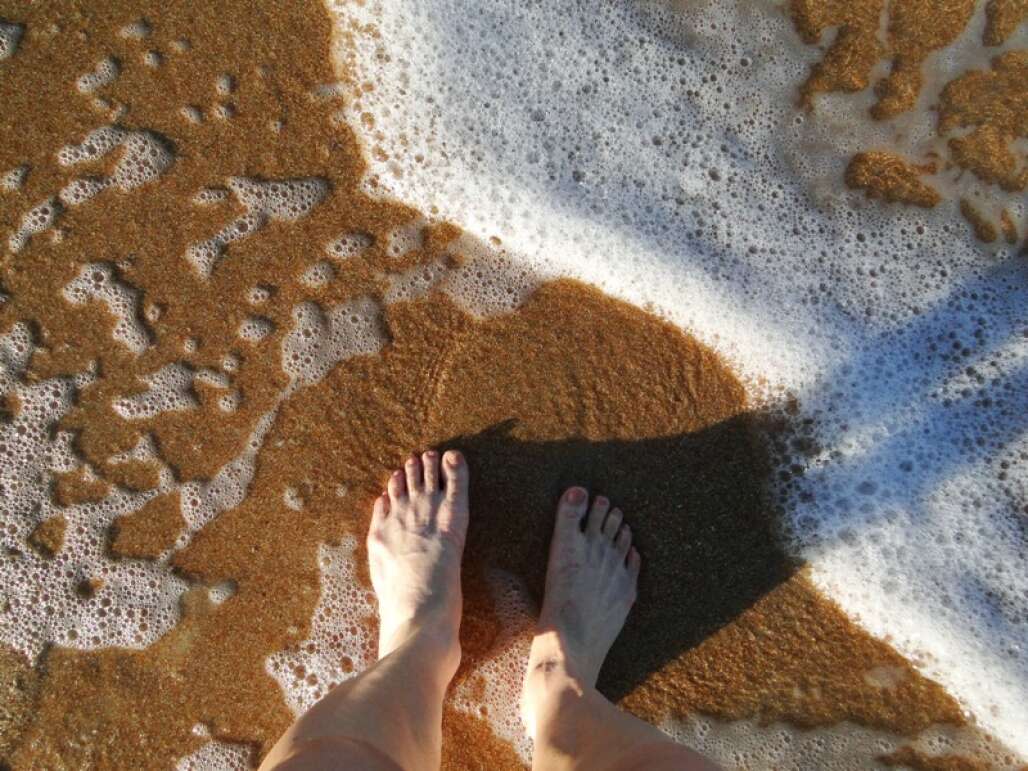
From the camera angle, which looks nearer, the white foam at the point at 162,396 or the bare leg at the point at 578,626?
the bare leg at the point at 578,626

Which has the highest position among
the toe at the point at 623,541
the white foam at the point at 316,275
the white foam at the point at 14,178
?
the white foam at the point at 316,275

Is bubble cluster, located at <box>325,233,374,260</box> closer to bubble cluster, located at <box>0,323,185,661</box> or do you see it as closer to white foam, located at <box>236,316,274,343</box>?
white foam, located at <box>236,316,274,343</box>

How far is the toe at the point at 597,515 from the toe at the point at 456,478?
0.35 metres

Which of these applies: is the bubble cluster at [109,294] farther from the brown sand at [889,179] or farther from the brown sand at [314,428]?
the brown sand at [889,179]

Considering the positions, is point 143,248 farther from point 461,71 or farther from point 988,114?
point 988,114

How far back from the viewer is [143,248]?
6.18 feet

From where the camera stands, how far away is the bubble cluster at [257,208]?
1889mm

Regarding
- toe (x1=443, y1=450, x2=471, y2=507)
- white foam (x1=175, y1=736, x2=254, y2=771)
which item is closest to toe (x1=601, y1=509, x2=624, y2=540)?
toe (x1=443, y1=450, x2=471, y2=507)

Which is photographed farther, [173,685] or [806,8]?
[806,8]

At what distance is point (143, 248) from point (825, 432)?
1980 millimetres

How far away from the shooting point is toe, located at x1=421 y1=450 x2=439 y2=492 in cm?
186

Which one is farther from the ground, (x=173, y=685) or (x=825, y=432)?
(x=825, y=432)

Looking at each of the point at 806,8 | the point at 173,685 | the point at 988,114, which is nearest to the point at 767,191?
the point at 806,8

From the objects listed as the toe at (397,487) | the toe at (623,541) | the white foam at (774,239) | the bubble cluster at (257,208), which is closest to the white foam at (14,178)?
the bubble cluster at (257,208)
